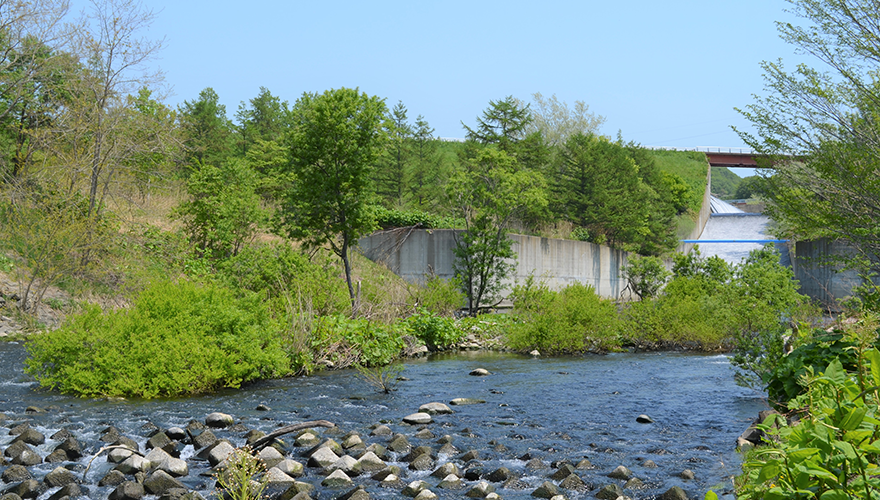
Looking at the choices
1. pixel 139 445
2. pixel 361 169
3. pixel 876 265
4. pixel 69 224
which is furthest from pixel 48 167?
pixel 876 265

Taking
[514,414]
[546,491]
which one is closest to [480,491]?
[546,491]

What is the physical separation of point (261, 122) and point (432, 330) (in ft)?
74.6

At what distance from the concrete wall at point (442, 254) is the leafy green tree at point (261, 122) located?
40.9 ft

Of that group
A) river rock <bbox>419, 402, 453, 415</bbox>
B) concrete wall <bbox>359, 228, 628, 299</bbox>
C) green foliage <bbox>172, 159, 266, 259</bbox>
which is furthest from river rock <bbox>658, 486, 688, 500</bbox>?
green foliage <bbox>172, 159, 266, 259</bbox>

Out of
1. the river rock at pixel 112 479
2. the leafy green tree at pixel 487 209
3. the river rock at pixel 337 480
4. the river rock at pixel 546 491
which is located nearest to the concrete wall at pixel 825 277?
the leafy green tree at pixel 487 209

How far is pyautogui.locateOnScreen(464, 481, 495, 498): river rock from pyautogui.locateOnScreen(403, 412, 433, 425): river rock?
2.50 m

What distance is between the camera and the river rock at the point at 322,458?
5848 millimetres

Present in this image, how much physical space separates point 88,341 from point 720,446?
25.9ft

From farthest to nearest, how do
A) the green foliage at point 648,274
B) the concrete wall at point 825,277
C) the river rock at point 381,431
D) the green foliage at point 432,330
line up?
the green foliage at point 648,274, the concrete wall at point 825,277, the green foliage at point 432,330, the river rock at point 381,431

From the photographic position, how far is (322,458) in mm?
5891

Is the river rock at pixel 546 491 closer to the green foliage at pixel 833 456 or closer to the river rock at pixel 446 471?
the river rock at pixel 446 471

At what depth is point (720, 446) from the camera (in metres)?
6.67

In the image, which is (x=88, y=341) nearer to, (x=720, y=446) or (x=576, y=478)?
(x=576, y=478)

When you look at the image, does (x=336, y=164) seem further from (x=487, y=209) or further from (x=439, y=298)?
(x=487, y=209)
